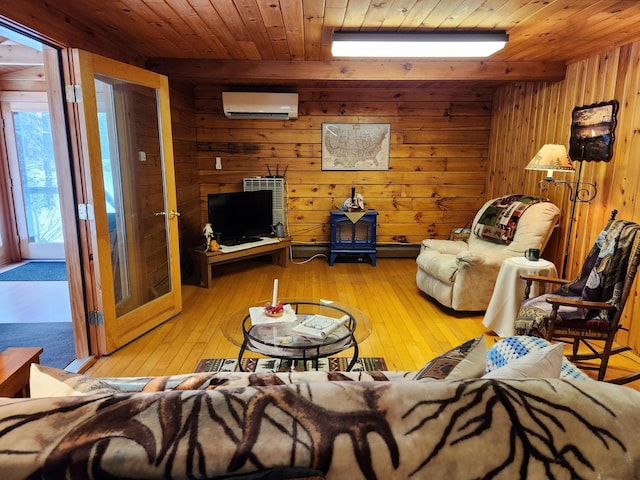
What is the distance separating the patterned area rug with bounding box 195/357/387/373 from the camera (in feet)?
8.73

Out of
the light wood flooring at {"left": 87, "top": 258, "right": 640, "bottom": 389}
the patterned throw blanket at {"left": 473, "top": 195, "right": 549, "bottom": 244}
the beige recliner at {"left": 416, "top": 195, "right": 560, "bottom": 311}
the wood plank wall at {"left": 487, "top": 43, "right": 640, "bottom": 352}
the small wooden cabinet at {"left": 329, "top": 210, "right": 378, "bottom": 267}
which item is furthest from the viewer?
the small wooden cabinet at {"left": 329, "top": 210, "right": 378, "bottom": 267}

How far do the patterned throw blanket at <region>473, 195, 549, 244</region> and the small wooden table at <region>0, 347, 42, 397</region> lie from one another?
3.60 meters

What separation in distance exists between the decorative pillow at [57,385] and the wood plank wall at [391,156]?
176 inches

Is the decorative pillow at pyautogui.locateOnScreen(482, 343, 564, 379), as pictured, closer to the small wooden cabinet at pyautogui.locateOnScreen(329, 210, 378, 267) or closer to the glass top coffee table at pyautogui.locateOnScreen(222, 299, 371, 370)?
the glass top coffee table at pyautogui.locateOnScreen(222, 299, 371, 370)

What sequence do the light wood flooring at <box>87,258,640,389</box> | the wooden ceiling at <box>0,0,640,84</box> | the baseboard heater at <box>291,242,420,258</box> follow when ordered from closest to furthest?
the wooden ceiling at <box>0,0,640,84</box> → the light wood flooring at <box>87,258,640,389</box> → the baseboard heater at <box>291,242,420,258</box>

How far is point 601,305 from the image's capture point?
7.70 ft

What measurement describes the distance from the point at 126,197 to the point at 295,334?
1.82m

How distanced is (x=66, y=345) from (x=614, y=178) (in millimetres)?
4187

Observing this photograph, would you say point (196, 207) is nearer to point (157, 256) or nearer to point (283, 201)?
point (283, 201)

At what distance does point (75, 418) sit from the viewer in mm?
825

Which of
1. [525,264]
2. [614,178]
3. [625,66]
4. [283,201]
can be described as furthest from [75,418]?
[283,201]

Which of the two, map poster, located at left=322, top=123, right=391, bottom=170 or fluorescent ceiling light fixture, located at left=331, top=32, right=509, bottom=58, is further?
map poster, located at left=322, top=123, right=391, bottom=170

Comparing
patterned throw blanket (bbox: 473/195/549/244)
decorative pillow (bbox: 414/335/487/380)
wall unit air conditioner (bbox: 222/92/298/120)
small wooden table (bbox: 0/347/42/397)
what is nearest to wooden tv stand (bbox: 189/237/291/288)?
wall unit air conditioner (bbox: 222/92/298/120)

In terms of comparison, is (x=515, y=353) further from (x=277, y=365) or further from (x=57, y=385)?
(x=277, y=365)
